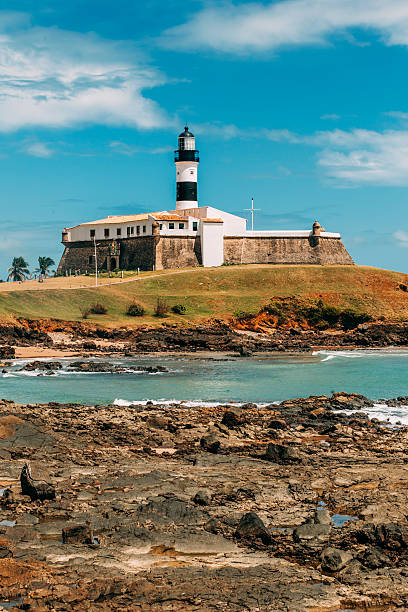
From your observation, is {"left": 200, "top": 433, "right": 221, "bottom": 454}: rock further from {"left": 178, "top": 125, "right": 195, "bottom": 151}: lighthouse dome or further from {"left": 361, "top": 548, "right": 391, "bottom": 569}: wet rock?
{"left": 178, "top": 125, "right": 195, "bottom": 151}: lighthouse dome

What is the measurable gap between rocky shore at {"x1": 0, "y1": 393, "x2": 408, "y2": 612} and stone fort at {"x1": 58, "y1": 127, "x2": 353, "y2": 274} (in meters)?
60.2

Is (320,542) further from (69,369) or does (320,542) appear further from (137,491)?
(69,369)

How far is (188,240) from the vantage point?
3127 inches

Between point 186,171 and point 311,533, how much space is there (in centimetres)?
7191

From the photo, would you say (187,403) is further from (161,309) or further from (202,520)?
(161,309)

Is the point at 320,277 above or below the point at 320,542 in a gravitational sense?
above

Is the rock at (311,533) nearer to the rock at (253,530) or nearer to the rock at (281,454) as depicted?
the rock at (253,530)

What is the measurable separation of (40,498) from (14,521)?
0.89 meters

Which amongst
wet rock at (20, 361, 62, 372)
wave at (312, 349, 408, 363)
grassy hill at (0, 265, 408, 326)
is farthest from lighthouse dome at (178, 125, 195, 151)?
wet rock at (20, 361, 62, 372)

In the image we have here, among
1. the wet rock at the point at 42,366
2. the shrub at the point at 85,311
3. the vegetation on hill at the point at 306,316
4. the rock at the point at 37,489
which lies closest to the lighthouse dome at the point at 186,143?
the vegetation on hill at the point at 306,316

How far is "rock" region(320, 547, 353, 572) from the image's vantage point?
31.8ft

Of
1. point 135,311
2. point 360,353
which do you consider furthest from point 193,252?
point 360,353

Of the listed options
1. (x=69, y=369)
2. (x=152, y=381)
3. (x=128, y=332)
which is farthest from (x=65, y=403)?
(x=128, y=332)

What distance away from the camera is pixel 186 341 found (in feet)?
168
